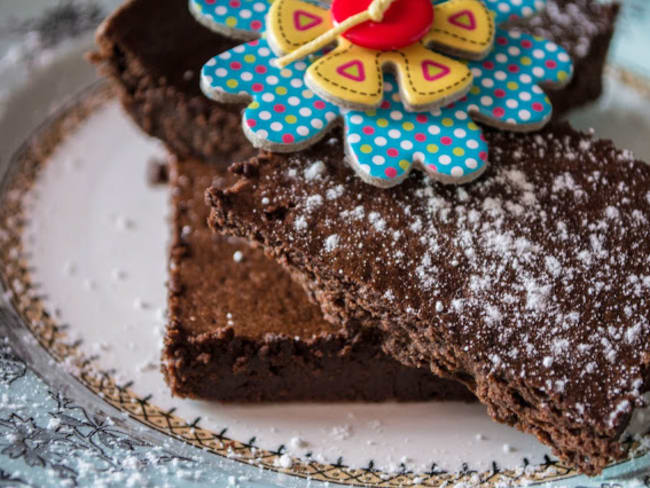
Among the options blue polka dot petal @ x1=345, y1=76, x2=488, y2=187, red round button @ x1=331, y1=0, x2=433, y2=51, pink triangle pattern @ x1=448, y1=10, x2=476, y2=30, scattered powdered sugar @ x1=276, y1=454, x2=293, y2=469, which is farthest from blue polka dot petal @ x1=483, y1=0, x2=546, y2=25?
scattered powdered sugar @ x1=276, y1=454, x2=293, y2=469

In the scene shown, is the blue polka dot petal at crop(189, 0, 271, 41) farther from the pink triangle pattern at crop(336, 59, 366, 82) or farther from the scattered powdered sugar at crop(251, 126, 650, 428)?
the scattered powdered sugar at crop(251, 126, 650, 428)

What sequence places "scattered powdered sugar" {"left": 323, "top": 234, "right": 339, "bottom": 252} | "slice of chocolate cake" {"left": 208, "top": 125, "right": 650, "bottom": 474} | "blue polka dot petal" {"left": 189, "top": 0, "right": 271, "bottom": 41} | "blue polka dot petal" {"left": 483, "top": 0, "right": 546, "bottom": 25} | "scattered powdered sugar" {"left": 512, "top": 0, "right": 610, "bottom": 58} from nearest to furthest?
"slice of chocolate cake" {"left": 208, "top": 125, "right": 650, "bottom": 474}, "scattered powdered sugar" {"left": 323, "top": 234, "right": 339, "bottom": 252}, "blue polka dot petal" {"left": 189, "top": 0, "right": 271, "bottom": 41}, "blue polka dot petal" {"left": 483, "top": 0, "right": 546, "bottom": 25}, "scattered powdered sugar" {"left": 512, "top": 0, "right": 610, "bottom": 58}

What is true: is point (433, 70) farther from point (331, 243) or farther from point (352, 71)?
point (331, 243)

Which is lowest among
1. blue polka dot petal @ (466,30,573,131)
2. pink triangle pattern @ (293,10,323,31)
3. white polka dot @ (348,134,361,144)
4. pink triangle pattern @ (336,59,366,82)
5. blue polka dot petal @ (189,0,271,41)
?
blue polka dot petal @ (466,30,573,131)

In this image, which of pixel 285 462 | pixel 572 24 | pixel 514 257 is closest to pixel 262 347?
pixel 285 462

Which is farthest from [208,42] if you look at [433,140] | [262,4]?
[433,140]

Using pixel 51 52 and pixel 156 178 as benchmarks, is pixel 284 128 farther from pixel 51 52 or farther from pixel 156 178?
pixel 51 52
